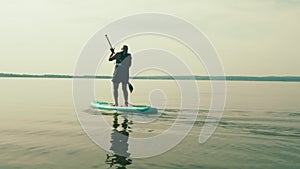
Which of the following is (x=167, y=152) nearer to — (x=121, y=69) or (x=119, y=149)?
(x=119, y=149)

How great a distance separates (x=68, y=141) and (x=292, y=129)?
11090 millimetres

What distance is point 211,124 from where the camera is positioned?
2102 cm

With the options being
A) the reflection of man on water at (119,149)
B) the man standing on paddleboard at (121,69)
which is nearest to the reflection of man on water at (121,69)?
the man standing on paddleboard at (121,69)

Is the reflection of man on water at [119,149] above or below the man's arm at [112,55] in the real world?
below

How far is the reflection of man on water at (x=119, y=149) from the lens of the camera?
1191 cm

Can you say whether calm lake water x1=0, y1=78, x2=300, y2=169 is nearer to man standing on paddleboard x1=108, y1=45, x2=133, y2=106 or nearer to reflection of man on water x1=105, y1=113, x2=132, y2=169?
reflection of man on water x1=105, y1=113, x2=132, y2=169

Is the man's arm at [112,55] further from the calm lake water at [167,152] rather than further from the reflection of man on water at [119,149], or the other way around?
the reflection of man on water at [119,149]

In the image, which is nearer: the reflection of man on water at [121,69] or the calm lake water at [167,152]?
the calm lake water at [167,152]

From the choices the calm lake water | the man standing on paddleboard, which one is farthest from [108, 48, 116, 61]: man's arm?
the calm lake water

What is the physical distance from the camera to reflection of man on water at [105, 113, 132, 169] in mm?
11906

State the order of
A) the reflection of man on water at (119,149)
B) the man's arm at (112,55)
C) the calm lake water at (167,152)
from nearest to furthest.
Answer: the reflection of man on water at (119,149), the calm lake water at (167,152), the man's arm at (112,55)

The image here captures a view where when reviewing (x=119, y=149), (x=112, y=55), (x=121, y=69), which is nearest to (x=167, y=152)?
(x=119, y=149)

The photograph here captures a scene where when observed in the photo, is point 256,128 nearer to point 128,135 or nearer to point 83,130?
point 128,135

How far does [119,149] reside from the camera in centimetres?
1401
